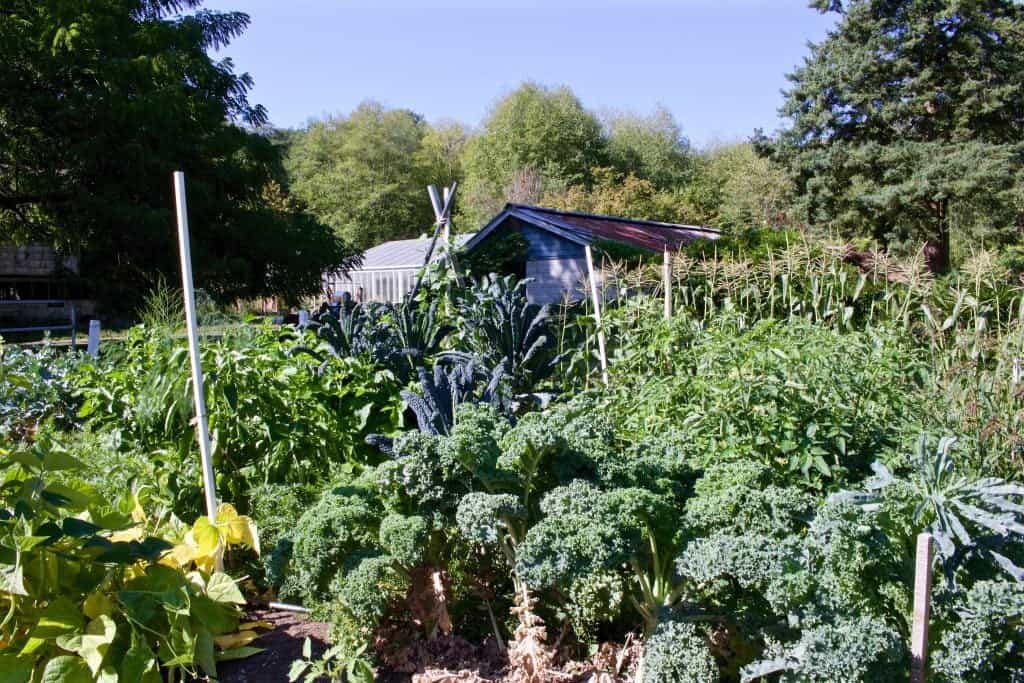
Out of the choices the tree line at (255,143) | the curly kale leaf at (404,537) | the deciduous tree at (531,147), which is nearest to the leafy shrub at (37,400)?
the curly kale leaf at (404,537)

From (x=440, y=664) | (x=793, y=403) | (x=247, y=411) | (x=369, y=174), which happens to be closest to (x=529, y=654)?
(x=440, y=664)

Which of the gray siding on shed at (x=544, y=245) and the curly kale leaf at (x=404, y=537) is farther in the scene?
the gray siding on shed at (x=544, y=245)

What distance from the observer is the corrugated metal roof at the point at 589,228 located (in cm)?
1338

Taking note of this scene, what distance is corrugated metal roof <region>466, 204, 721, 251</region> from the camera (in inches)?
527

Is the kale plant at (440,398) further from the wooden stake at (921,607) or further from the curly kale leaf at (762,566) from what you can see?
the wooden stake at (921,607)

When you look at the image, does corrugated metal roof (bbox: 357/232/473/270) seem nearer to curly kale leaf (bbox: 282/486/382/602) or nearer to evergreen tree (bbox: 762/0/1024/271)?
evergreen tree (bbox: 762/0/1024/271)

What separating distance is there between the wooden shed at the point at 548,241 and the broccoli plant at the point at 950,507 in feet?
35.2

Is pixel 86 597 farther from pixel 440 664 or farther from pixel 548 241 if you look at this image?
pixel 548 241

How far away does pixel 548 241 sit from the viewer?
14.0 m

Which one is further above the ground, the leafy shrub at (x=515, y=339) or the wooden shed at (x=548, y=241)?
the wooden shed at (x=548, y=241)

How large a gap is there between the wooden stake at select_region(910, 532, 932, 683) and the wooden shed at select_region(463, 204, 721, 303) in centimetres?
1103

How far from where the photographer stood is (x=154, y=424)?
13.2ft

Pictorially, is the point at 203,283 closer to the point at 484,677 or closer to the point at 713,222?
Answer: the point at 484,677

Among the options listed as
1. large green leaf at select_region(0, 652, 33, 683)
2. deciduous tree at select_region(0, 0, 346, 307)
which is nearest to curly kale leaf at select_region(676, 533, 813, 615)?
large green leaf at select_region(0, 652, 33, 683)
